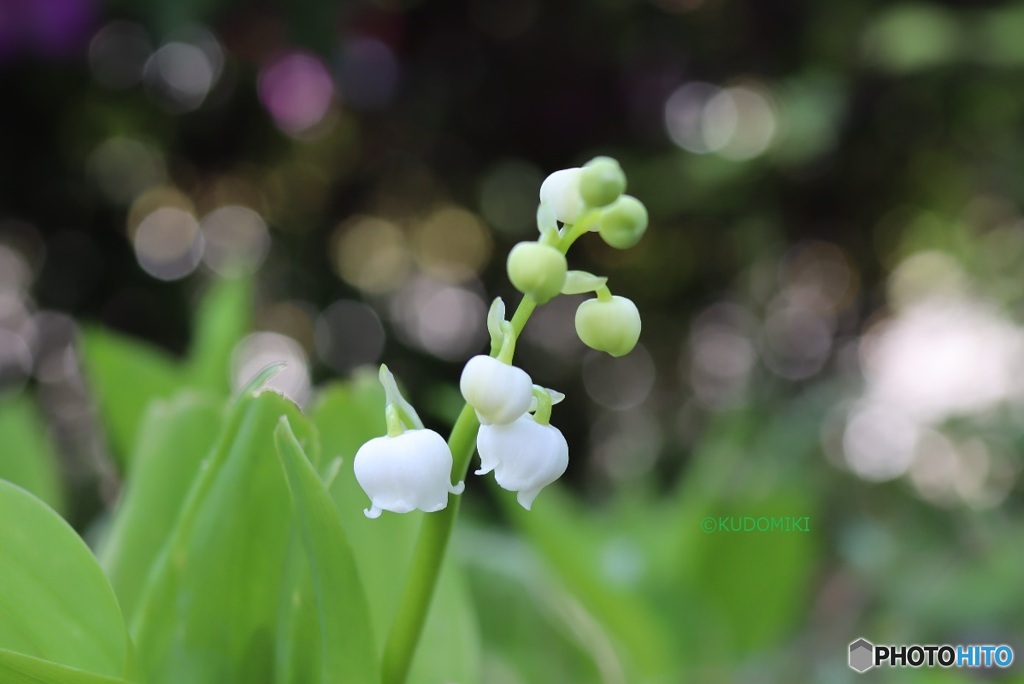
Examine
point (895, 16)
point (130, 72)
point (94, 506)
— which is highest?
point (895, 16)

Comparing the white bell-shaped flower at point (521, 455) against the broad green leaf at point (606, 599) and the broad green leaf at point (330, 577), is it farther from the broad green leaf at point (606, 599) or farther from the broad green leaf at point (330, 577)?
the broad green leaf at point (606, 599)

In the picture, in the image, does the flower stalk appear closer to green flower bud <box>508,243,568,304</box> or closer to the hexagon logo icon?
green flower bud <box>508,243,568,304</box>

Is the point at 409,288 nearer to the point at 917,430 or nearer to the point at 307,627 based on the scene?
the point at 917,430

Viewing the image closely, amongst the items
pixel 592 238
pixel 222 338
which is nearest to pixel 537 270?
pixel 222 338

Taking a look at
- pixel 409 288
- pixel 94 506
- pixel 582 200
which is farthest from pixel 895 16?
pixel 94 506

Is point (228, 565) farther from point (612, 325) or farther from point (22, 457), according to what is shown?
point (22, 457)

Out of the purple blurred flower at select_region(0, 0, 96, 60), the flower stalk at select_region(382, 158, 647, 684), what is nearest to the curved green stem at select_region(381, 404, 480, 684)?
the flower stalk at select_region(382, 158, 647, 684)
